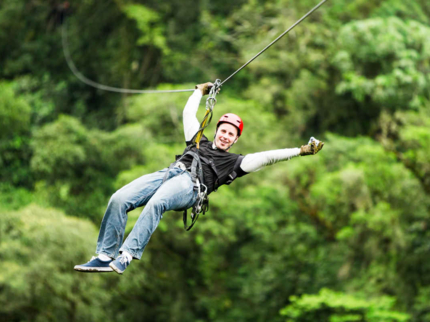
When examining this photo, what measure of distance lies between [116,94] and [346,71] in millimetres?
9768

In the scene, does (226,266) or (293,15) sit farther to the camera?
(293,15)

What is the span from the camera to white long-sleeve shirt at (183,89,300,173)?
14.9 ft

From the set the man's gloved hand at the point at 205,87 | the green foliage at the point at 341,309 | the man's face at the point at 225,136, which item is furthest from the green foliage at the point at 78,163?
the man's face at the point at 225,136

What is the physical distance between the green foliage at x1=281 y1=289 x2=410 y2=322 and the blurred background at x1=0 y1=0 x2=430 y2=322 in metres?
0.04

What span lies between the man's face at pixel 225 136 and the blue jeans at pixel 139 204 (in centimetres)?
44

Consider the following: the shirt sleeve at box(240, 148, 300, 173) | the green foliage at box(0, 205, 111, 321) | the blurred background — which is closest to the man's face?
the shirt sleeve at box(240, 148, 300, 173)

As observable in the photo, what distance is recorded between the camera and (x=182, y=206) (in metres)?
4.43

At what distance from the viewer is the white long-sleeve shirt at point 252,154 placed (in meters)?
4.54

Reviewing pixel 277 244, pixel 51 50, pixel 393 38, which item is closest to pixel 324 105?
pixel 393 38

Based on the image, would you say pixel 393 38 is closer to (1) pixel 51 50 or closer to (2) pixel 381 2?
(2) pixel 381 2

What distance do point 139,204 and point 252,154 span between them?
0.97 meters

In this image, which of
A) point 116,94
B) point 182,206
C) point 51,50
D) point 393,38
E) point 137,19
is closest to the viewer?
point 182,206

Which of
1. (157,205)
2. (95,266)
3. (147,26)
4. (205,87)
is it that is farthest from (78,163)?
(157,205)

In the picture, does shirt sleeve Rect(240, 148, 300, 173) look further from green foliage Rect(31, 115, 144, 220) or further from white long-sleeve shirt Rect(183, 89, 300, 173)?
green foliage Rect(31, 115, 144, 220)
